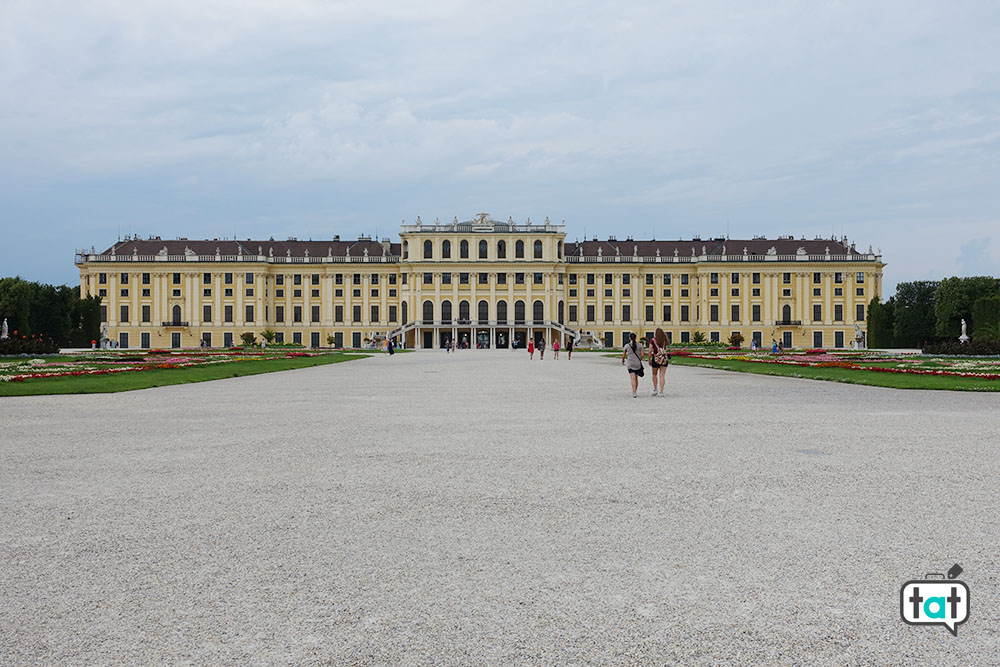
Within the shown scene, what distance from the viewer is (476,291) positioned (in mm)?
89062

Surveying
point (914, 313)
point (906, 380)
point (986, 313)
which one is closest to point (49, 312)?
point (906, 380)

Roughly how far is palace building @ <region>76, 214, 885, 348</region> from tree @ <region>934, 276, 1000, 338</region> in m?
32.8

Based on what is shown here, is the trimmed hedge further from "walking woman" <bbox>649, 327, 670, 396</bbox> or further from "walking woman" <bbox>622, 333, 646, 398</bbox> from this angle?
"walking woman" <bbox>622, 333, 646, 398</bbox>

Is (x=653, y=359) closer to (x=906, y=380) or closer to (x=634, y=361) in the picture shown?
(x=634, y=361)

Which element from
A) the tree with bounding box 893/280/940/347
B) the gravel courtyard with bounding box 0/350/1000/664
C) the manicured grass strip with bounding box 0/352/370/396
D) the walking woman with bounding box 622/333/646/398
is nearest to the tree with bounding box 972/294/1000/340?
the tree with bounding box 893/280/940/347

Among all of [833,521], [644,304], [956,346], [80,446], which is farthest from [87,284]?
[833,521]

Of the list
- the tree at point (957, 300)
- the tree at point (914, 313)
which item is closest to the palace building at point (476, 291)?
the tree at point (914, 313)

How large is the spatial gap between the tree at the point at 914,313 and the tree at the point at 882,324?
189 centimetres

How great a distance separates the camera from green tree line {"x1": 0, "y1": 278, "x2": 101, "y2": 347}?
2138 inches

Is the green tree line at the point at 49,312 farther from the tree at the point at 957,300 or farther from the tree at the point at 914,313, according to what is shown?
the tree at the point at 914,313

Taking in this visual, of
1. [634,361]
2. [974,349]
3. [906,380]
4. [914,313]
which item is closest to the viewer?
[634,361]

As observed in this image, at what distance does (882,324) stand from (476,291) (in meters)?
40.9

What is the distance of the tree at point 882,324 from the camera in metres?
66.9

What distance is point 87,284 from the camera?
88812mm
